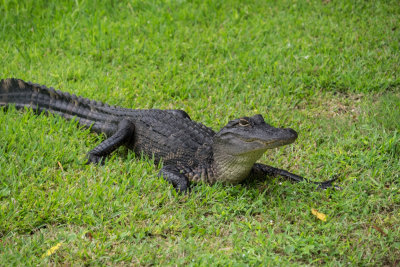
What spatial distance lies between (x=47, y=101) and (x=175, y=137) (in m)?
1.80

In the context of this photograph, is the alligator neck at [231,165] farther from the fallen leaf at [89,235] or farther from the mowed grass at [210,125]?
the fallen leaf at [89,235]

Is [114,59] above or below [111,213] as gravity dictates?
above

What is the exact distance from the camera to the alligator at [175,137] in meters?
4.63

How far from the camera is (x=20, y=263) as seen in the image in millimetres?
3623

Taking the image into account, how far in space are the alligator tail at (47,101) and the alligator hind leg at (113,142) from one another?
463 millimetres

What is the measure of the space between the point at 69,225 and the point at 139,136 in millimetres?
1568

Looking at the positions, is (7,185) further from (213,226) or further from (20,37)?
(20,37)

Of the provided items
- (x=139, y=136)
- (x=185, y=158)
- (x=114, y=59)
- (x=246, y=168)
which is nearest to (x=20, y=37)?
(x=114, y=59)

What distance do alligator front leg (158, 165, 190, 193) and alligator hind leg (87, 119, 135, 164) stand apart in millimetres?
694

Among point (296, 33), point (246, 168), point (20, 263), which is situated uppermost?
point (296, 33)

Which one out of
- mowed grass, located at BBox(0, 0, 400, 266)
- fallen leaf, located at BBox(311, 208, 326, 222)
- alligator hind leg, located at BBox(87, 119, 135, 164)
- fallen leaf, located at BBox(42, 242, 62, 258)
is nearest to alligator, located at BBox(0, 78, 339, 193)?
alligator hind leg, located at BBox(87, 119, 135, 164)

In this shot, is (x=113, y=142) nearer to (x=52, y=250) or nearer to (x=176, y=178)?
(x=176, y=178)

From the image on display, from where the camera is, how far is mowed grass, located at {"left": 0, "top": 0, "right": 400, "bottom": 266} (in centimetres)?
401

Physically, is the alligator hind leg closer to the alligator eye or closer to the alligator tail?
the alligator tail
